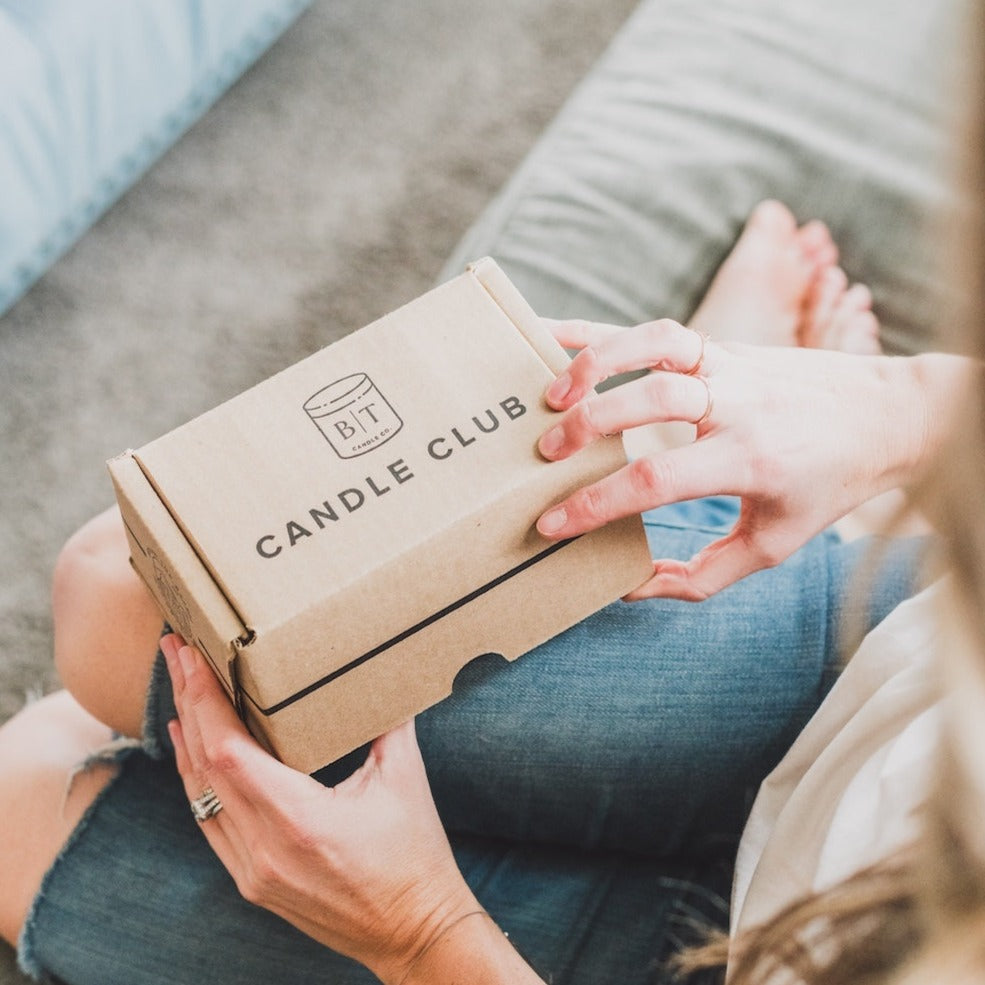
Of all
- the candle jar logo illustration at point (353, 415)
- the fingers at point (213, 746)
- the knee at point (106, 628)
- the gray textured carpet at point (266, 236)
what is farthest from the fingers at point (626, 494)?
the gray textured carpet at point (266, 236)

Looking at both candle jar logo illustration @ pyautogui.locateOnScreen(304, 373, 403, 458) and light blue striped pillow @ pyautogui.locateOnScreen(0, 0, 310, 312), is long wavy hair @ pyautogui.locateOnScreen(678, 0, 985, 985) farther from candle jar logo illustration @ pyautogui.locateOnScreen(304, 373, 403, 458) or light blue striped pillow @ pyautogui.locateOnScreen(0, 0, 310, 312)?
light blue striped pillow @ pyautogui.locateOnScreen(0, 0, 310, 312)

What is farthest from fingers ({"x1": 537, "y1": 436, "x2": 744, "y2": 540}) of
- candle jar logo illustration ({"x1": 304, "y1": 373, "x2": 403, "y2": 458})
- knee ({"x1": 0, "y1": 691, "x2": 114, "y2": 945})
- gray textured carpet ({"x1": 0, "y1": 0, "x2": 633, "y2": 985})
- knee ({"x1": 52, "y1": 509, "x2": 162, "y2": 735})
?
gray textured carpet ({"x1": 0, "y1": 0, "x2": 633, "y2": 985})

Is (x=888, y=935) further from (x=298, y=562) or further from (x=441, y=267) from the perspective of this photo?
(x=441, y=267)

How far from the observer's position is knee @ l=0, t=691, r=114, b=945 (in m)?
0.83

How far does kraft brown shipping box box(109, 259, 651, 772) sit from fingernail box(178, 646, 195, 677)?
2 cm

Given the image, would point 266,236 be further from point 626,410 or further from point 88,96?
point 626,410

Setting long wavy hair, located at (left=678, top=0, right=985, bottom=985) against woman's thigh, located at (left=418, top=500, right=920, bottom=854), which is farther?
woman's thigh, located at (left=418, top=500, right=920, bottom=854)

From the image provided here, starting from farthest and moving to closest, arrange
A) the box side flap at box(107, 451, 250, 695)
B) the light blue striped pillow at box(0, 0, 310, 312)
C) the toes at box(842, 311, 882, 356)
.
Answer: the light blue striped pillow at box(0, 0, 310, 312) < the toes at box(842, 311, 882, 356) < the box side flap at box(107, 451, 250, 695)

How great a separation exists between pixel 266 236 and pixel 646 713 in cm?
100

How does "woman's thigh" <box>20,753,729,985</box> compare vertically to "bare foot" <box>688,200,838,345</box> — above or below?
below

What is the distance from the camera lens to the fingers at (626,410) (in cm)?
63

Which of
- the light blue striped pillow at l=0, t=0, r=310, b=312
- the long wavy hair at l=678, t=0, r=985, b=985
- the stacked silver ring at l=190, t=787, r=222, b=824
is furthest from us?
the light blue striped pillow at l=0, t=0, r=310, b=312

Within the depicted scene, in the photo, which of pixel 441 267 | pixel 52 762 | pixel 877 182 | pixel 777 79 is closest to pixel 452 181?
pixel 441 267

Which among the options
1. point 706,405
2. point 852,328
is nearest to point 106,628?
point 706,405
